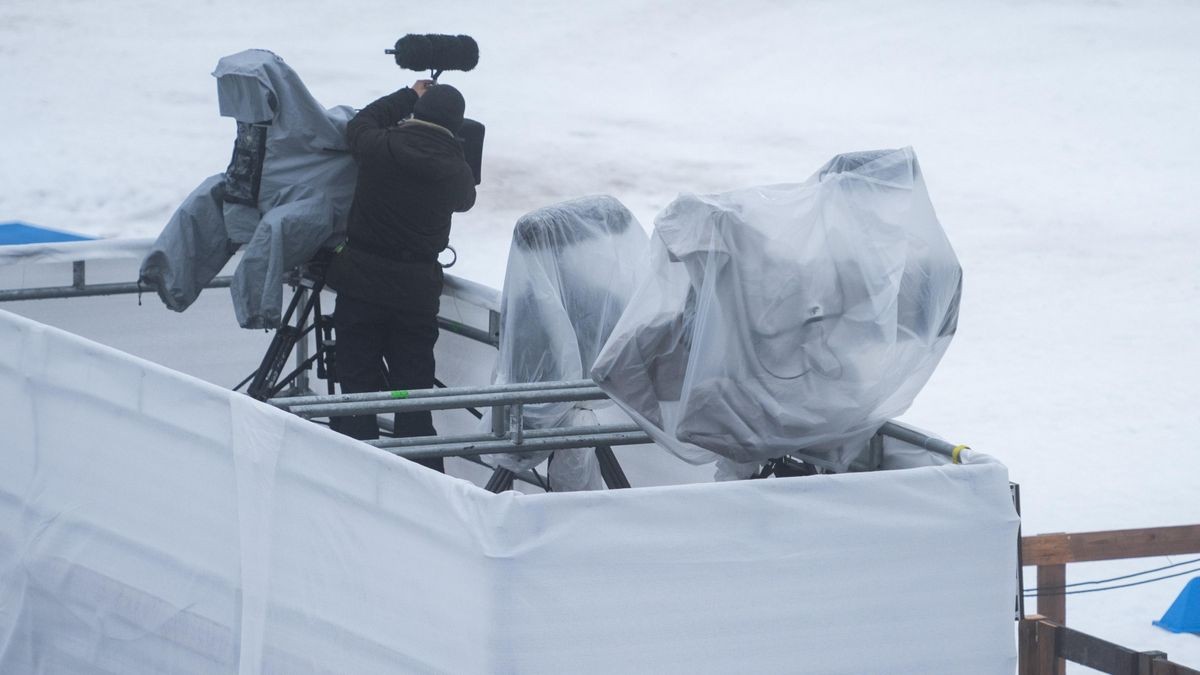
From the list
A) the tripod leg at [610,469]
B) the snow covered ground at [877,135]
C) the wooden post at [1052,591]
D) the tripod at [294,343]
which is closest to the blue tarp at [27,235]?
the snow covered ground at [877,135]

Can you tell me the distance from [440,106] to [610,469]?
1.09m

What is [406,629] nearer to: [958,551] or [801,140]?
[958,551]

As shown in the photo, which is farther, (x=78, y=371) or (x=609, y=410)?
(x=609, y=410)

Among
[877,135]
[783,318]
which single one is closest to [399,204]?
[783,318]

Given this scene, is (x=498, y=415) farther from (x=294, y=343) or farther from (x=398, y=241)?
(x=294, y=343)

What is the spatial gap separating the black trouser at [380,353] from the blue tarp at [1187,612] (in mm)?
2768

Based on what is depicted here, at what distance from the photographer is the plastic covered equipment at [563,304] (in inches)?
153

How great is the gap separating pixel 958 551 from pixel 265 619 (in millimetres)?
1271

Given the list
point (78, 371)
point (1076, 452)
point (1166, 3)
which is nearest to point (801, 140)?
point (1166, 3)

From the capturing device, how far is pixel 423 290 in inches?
177

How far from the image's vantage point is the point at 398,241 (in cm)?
443

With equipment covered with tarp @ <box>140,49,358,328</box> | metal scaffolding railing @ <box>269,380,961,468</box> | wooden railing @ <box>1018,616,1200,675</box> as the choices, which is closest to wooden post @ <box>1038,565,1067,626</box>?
wooden railing @ <box>1018,616,1200,675</box>

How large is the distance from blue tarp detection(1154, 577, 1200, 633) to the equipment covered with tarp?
10.5 ft

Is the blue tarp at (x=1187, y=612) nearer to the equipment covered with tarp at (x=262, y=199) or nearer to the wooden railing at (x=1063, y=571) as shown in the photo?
the wooden railing at (x=1063, y=571)
